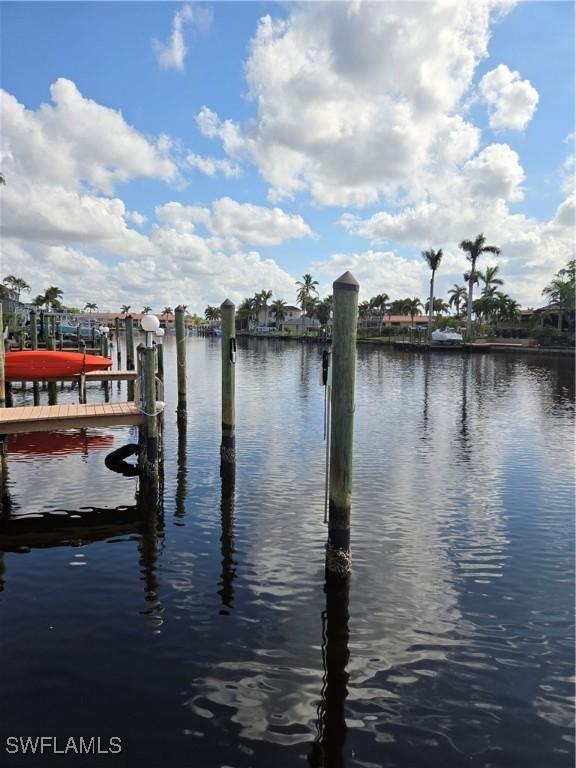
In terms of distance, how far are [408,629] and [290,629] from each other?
1.64 meters

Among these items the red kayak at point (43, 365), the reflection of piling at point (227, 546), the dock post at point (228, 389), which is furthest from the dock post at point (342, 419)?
the red kayak at point (43, 365)

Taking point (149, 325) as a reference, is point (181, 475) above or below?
below

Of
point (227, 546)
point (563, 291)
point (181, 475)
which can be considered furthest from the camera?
point (563, 291)

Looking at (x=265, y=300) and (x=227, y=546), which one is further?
(x=265, y=300)

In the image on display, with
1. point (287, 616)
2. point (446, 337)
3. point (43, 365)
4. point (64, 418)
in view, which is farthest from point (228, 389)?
point (446, 337)

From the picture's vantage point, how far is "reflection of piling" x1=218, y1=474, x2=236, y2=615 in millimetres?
7908

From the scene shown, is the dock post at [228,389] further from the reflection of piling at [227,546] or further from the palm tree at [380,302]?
the palm tree at [380,302]

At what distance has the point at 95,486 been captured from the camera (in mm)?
13016

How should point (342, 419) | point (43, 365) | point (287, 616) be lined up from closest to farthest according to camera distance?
point (287, 616) < point (342, 419) < point (43, 365)

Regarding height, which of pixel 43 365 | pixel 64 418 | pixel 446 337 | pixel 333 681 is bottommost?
pixel 333 681

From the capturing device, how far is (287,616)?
7.39 meters

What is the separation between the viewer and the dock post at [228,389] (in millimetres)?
14430

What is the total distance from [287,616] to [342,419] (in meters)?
2.97

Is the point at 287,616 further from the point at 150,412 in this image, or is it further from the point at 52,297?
the point at 52,297
